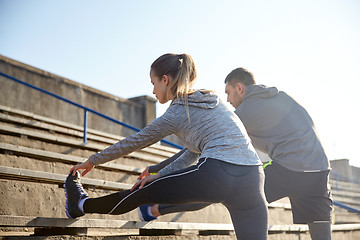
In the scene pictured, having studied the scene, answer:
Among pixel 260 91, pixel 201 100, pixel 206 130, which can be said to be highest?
pixel 260 91

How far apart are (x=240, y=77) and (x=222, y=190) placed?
1.34 meters

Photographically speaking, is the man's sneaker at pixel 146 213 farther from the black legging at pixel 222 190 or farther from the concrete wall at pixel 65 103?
the concrete wall at pixel 65 103

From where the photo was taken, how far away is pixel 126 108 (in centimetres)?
1016

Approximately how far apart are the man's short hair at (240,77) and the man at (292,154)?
0.26ft

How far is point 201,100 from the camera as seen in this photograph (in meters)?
2.06

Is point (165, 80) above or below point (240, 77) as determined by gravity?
below

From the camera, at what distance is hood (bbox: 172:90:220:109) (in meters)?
2.05

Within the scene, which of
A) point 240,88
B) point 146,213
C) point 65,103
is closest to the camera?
point 146,213

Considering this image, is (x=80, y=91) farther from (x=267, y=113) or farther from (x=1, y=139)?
(x=267, y=113)

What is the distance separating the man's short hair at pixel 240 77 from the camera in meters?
3.04

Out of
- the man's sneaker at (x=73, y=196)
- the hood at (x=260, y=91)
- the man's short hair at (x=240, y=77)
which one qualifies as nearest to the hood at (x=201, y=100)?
the man's sneaker at (x=73, y=196)

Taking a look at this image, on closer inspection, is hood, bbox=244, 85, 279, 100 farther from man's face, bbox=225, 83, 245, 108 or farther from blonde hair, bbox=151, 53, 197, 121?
blonde hair, bbox=151, 53, 197, 121

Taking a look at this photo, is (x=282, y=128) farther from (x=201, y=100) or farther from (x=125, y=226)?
(x=125, y=226)

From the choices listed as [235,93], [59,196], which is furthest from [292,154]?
[59,196]
